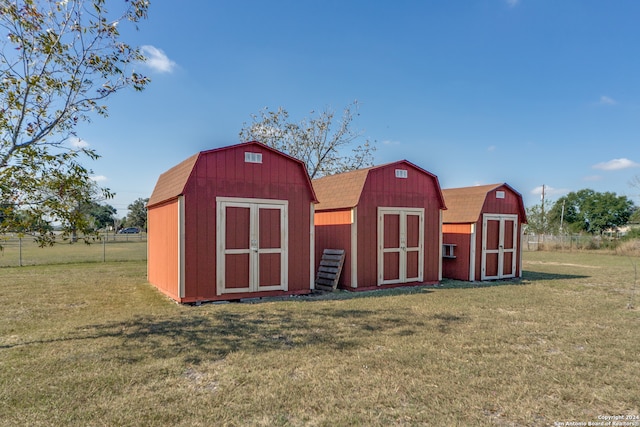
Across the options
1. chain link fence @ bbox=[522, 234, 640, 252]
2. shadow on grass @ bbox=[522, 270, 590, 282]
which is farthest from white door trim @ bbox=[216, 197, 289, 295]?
chain link fence @ bbox=[522, 234, 640, 252]

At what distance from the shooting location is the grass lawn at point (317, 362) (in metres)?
3.32

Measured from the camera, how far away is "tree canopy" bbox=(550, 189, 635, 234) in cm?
5141

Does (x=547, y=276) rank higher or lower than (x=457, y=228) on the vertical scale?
lower

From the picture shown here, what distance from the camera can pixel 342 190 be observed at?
10812mm

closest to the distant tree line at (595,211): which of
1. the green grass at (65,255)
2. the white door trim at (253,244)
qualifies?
the green grass at (65,255)

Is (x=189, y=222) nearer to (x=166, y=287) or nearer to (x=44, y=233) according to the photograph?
(x=166, y=287)

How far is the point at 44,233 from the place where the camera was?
17.5 ft

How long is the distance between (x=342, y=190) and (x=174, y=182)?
14.5 feet

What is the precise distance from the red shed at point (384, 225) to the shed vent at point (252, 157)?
8.95ft

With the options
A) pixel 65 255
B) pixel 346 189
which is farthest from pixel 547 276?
pixel 65 255

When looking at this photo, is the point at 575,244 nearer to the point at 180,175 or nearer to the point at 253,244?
the point at 253,244

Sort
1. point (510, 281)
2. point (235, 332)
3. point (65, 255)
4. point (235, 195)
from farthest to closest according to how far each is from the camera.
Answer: point (65, 255) < point (510, 281) < point (235, 195) < point (235, 332)

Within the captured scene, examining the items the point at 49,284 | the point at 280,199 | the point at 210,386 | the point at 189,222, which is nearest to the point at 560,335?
the point at 210,386

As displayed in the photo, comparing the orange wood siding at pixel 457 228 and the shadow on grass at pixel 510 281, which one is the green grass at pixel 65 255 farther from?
the orange wood siding at pixel 457 228
